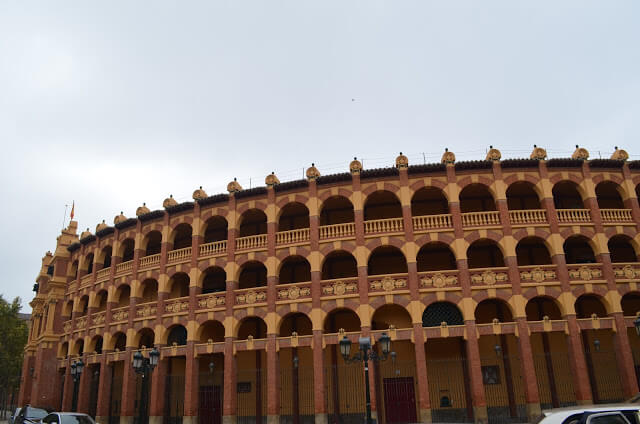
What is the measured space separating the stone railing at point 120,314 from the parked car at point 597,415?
3019 cm

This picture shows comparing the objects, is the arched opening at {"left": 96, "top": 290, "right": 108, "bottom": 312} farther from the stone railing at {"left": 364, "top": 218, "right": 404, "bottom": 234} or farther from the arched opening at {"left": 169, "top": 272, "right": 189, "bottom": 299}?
the stone railing at {"left": 364, "top": 218, "right": 404, "bottom": 234}

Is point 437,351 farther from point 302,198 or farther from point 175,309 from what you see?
point 175,309

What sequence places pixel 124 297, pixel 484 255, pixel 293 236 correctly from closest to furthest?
1. pixel 293 236
2. pixel 484 255
3. pixel 124 297

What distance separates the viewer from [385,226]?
27.6 meters

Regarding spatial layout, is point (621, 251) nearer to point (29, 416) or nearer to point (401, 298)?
point (401, 298)

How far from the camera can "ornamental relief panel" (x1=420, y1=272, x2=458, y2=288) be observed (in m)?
26.0

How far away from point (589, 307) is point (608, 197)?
24.9ft

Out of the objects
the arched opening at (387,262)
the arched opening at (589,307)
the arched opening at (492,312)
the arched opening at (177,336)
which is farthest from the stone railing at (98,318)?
the arched opening at (589,307)

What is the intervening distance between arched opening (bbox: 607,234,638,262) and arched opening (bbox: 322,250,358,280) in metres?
15.8

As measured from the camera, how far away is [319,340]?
86.3 feet

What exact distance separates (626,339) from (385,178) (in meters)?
15.4

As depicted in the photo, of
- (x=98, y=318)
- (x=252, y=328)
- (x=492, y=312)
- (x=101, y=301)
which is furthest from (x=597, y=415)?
(x=101, y=301)

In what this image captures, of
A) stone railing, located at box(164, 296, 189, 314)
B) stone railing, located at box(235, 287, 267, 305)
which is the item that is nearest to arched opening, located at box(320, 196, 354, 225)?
stone railing, located at box(235, 287, 267, 305)

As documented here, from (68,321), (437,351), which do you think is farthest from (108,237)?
(437,351)
